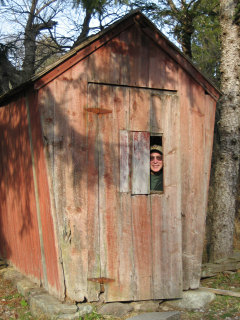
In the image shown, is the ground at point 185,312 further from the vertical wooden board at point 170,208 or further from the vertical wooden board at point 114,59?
the vertical wooden board at point 114,59

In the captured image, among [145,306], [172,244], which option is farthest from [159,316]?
[172,244]

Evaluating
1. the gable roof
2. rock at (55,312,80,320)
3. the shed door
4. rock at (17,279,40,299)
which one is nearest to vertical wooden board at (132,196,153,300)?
the shed door

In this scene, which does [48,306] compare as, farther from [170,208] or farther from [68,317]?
[170,208]

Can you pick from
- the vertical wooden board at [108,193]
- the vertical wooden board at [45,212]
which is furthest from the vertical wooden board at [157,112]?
the vertical wooden board at [45,212]

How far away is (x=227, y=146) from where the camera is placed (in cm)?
734

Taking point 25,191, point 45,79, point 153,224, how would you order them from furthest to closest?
1. point 25,191
2. point 153,224
3. point 45,79

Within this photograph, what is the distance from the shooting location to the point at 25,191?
595 cm

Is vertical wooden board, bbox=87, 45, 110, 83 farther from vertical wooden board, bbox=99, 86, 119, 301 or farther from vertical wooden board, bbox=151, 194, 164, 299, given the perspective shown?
vertical wooden board, bbox=151, 194, 164, 299

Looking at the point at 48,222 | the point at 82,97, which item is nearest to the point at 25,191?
the point at 48,222

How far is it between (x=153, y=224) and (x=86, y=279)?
116 centimetres

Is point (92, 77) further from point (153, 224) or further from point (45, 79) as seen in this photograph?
point (153, 224)

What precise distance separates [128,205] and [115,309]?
135 centimetres

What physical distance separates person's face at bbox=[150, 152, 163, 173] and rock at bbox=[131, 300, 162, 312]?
71.1 inches

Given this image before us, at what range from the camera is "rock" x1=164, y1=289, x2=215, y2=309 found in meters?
5.61
